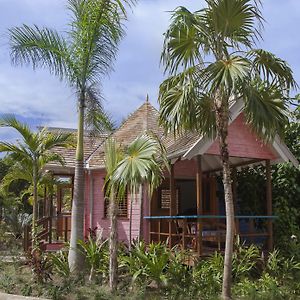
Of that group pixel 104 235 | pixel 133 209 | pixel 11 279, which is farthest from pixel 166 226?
pixel 11 279

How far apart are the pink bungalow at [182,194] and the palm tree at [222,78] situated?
2.35 meters

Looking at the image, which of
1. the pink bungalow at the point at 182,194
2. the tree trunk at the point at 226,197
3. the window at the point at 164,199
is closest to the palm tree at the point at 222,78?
the tree trunk at the point at 226,197

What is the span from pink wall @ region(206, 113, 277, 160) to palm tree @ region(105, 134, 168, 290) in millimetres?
3322

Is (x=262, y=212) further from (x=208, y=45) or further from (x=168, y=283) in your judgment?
(x=208, y=45)

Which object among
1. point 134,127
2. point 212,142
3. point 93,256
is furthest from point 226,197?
point 134,127

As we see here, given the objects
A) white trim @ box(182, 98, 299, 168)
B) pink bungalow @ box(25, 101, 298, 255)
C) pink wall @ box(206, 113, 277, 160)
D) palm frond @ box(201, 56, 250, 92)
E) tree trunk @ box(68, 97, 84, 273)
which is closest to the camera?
palm frond @ box(201, 56, 250, 92)

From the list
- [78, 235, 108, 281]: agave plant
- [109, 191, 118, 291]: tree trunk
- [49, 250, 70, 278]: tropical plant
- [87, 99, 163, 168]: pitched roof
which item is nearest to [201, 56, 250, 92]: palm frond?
[109, 191, 118, 291]: tree trunk

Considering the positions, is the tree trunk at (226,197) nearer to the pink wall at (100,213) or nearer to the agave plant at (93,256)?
the agave plant at (93,256)

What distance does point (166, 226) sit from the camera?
15.5 m

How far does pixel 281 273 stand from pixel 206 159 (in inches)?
196

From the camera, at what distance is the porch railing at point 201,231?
12.2m

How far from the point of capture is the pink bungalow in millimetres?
12823

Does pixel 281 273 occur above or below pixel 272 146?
below

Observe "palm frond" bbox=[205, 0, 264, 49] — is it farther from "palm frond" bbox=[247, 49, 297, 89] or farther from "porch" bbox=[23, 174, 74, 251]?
"porch" bbox=[23, 174, 74, 251]
